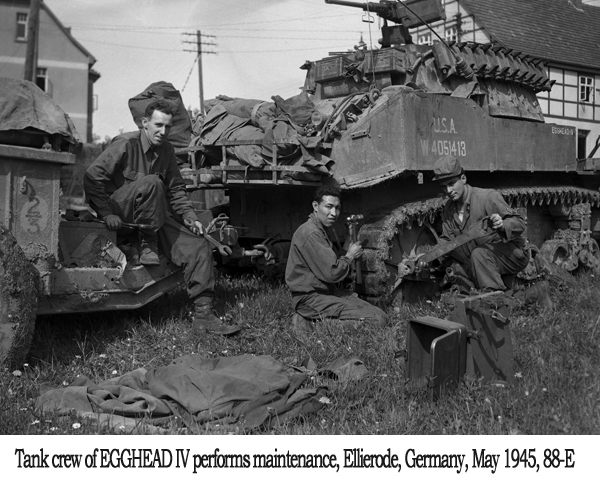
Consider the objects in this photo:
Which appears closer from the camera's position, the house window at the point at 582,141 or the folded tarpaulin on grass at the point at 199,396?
the folded tarpaulin on grass at the point at 199,396

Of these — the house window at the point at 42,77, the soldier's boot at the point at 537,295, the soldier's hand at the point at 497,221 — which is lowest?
the soldier's boot at the point at 537,295

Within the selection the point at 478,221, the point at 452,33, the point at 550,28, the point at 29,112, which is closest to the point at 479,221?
the point at 478,221

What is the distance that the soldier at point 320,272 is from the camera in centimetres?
650

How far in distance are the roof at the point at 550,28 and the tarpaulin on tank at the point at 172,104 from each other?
16.7m

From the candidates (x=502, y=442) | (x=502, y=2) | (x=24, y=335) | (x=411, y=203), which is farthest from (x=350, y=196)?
(x=502, y=2)

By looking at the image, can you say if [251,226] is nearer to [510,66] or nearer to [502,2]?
[510,66]

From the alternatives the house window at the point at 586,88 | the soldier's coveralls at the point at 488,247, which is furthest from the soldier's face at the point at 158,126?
the house window at the point at 586,88

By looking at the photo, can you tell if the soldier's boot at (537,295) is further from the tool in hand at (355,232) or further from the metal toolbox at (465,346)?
the metal toolbox at (465,346)

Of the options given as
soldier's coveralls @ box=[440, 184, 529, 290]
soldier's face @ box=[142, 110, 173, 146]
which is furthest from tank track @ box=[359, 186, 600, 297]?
soldier's face @ box=[142, 110, 173, 146]

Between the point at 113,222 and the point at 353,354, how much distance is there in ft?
6.82

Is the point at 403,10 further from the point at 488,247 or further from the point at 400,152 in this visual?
the point at 488,247

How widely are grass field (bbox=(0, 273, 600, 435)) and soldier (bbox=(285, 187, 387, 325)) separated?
0.23m

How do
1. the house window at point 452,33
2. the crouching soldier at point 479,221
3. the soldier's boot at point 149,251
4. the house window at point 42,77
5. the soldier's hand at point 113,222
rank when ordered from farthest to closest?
the house window at point 452,33, the house window at point 42,77, the crouching soldier at point 479,221, the soldier's boot at point 149,251, the soldier's hand at point 113,222

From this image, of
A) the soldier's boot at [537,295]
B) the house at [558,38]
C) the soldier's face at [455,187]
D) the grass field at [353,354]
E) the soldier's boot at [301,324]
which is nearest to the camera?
the grass field at [353,354]
